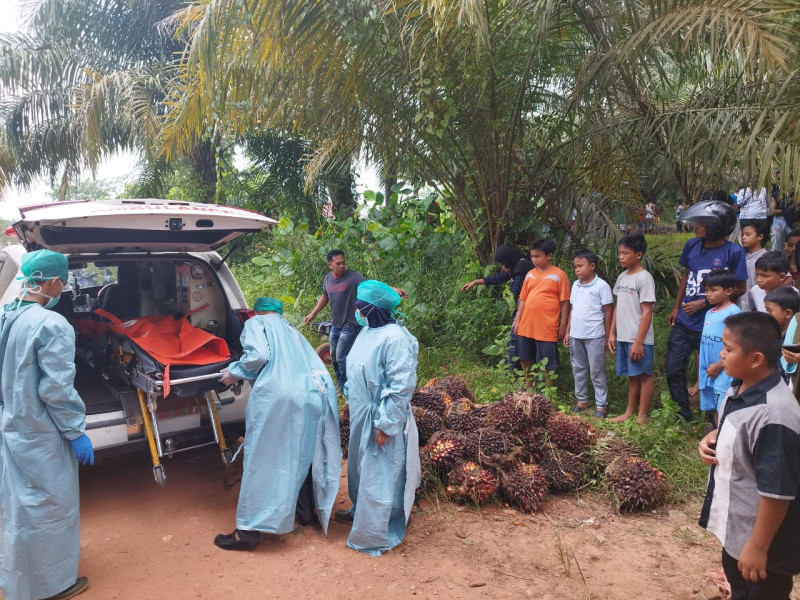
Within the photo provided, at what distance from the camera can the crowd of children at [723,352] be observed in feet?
7.20

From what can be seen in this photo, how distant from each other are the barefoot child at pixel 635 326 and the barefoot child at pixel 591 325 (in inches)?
4.6

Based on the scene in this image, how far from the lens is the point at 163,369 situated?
13.1 feet

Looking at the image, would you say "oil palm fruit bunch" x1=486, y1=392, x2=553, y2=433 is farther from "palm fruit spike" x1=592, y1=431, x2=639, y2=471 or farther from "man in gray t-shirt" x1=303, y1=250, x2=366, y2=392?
"man in gray t-shirt" x1=303, y1=250, x2=366, y2=392

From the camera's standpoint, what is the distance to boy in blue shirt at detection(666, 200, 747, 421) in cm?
493

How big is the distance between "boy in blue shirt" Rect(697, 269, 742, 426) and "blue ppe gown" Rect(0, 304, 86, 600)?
4.03 m

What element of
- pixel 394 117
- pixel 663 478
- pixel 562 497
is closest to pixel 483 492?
pixel 562 497

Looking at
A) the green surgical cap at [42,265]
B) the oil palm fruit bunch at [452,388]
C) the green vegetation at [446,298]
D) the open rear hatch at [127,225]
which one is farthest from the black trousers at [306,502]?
the green vegetation at [446,298]

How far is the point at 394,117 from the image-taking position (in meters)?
6.50

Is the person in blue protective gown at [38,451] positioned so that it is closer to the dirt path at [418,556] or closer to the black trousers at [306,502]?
the dirt path at [418,556]

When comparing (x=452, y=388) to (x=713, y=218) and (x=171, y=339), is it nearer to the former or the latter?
(x=171, y=339)

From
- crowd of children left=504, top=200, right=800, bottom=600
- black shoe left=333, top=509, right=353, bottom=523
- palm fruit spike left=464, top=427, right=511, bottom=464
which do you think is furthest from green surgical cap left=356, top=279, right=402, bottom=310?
crowd of children left=504, top=200, right=800, bottom=600

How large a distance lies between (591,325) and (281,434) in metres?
3.00

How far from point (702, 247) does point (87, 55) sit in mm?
10940

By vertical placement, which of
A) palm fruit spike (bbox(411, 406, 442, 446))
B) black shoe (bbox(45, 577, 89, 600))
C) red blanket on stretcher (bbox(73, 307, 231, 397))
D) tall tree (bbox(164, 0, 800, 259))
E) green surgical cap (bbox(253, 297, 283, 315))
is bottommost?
black shoe (bbox(45, 577, 89, 600))
